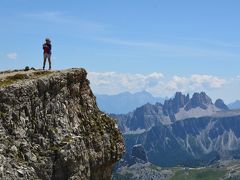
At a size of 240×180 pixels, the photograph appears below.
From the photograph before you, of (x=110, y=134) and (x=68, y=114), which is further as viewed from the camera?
(x=110, y=134)

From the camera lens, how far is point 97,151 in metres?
45.3

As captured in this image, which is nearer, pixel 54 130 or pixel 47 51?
pixel 54 130

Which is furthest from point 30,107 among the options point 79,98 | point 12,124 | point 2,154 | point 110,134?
point 110,134

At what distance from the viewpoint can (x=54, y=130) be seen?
131 feet

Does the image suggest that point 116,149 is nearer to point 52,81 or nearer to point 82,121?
point 82,121

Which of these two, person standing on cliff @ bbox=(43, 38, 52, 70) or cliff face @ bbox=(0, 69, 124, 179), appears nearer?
cliff face @ bbox=(0, 69, 124, 179)

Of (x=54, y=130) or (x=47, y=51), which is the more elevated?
(x=47, y=51)

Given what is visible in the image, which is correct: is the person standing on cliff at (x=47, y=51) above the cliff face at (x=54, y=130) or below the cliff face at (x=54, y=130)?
above

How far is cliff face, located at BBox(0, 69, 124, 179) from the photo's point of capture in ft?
117

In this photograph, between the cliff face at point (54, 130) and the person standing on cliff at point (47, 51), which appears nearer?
the cliff face at point (54, 130)

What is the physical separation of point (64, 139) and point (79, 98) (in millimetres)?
7452

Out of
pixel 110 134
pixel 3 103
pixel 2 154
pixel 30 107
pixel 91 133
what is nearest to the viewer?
pixel 2 154

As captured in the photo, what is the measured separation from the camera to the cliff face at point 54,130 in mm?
35656

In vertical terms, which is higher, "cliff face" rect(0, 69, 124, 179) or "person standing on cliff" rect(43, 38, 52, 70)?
"person standing on cliff" rect(43, 38, 52, 70)
